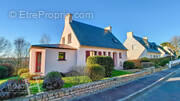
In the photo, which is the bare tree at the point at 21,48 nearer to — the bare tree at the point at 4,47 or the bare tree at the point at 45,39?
the bare tree at the point at 4,47

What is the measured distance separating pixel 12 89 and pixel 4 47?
1844 cm

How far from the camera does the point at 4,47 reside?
647 inches

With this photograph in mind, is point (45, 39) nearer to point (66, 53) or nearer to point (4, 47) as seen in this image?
point (4, 47)

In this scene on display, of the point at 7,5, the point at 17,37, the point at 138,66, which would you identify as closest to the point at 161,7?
the point at 138,66

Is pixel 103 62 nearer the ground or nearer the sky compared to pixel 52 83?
nearer the sky

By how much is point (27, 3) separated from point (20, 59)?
11.5 meters

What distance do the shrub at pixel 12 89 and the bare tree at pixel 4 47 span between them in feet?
58.4

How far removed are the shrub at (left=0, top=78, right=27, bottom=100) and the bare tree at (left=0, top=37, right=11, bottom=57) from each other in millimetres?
17800

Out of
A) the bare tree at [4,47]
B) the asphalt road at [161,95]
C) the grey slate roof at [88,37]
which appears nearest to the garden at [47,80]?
the asphalt road at [161,95]

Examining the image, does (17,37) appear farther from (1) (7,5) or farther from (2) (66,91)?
(2) (66,91)

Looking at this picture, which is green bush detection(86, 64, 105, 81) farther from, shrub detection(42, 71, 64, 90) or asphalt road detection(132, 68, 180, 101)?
asphalt road detection(132, 68, 180, 101)

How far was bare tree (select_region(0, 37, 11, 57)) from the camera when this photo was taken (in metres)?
16.1

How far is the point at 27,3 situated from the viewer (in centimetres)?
839

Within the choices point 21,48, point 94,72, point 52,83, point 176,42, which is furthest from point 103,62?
point 176,42
